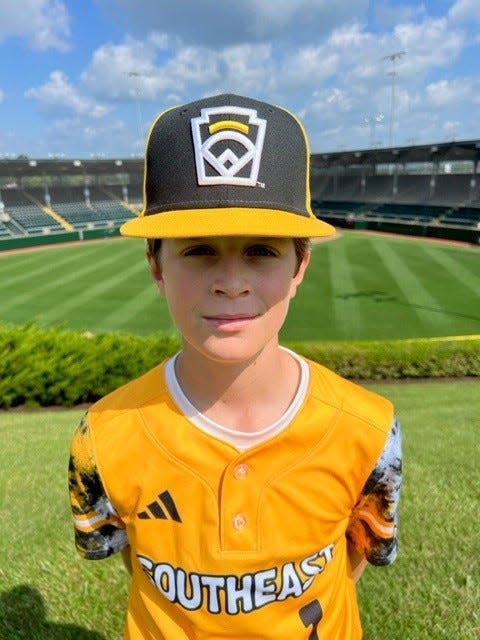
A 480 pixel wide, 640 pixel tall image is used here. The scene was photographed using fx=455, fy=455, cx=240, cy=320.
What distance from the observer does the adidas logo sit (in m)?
1.48

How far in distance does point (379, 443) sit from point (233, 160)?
1032mm

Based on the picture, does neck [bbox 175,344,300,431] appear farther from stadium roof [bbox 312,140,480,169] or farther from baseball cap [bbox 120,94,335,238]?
stadium roof [bbox 312,140,480,169]

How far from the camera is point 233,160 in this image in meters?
1.30

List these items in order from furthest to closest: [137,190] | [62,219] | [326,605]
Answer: [137,190]
[62,219]
[326,605]

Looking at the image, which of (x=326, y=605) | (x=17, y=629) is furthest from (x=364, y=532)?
(x=17, y=629)

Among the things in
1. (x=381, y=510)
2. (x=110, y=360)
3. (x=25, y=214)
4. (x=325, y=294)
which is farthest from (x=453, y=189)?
(x=381, y=510)

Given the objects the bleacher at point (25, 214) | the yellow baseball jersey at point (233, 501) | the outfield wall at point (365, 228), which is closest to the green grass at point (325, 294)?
the outfield wall at point (365, 228)

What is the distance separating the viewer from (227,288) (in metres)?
1.26

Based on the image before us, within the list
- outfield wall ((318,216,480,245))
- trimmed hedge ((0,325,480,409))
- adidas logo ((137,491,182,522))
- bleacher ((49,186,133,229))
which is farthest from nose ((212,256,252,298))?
bleacher ((49,186,133,229))

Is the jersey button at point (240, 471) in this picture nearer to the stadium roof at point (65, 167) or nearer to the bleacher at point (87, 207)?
the bleacher at point (87, 207)

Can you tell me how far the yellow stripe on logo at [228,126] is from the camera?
4.27 feet

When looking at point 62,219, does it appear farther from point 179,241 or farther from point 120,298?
point 179,241

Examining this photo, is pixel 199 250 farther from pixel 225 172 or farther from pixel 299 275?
pixel 299 275

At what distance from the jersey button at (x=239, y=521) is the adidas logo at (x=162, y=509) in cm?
18
